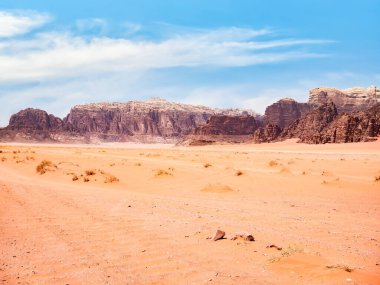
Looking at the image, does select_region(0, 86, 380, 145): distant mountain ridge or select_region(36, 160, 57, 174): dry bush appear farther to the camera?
select_region(0, 86, 380, 145): distant mountain ridge

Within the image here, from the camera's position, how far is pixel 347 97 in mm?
166875

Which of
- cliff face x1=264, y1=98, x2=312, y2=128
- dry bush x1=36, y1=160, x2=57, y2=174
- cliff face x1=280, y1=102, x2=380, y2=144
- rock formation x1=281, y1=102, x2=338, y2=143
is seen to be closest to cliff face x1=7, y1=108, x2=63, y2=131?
cliff face x1=264, y1=98, x2=312, y2=128

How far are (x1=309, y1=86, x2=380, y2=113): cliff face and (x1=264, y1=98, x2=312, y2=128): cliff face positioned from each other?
28.5ft

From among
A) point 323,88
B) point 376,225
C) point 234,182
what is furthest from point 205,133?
point 376,225

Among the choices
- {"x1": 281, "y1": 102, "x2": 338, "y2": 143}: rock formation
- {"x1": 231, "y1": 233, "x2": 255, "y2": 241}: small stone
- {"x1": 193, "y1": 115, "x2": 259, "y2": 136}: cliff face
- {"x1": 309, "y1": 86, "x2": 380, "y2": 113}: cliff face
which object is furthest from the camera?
{"x1": 309, "y1": 86, "x2": 380, "y2": 113}: cliff face

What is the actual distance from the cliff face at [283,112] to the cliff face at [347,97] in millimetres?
8686

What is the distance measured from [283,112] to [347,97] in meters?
28.8

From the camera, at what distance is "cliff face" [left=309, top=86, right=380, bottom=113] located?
524 feet

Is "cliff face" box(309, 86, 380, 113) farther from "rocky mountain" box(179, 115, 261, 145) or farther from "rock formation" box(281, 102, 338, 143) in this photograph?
"rock formation" box(281, 102, 338, 143)

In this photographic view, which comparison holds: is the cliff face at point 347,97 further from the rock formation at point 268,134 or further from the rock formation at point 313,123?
the rock formation at point 313,123

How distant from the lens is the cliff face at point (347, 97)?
160 meters

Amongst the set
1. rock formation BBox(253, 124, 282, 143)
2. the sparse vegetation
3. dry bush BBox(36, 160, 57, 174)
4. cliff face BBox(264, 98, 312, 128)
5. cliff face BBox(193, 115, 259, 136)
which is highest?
cliff face BBox(264, 98, 312, 128)

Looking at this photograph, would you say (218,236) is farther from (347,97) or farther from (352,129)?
(347,97)

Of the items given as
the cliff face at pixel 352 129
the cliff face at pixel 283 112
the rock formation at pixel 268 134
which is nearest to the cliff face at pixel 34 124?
the cliff face at pixel 283 112
